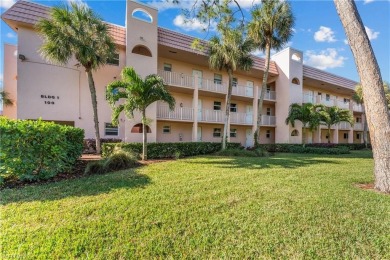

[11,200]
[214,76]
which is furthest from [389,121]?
[214,76]

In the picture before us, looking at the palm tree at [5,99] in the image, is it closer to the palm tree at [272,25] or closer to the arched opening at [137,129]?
the arched opening at [137,129]

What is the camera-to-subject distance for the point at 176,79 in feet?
54.9

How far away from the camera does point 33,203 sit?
4.83 metres

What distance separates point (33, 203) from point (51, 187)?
1.29 metres

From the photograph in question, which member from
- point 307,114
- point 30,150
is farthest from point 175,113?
point 307,114

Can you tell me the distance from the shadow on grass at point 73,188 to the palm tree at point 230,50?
383 inches

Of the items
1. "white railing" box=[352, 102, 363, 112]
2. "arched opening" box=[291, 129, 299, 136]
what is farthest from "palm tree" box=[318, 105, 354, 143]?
"white railing" box=[352, 102, 363, 112]

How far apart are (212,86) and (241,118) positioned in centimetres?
430

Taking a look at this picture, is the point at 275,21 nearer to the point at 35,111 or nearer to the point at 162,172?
the point at 162,172

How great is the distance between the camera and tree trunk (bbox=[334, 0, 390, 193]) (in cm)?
590

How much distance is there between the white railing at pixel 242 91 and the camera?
19620 mm

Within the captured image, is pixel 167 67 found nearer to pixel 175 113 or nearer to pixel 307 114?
pixel 175 113

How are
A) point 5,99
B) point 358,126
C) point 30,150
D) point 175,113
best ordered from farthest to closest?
point 358,126 < point 175,113 < point 5,99 < point 30,150

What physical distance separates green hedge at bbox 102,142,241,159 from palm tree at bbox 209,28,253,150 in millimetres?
2334
